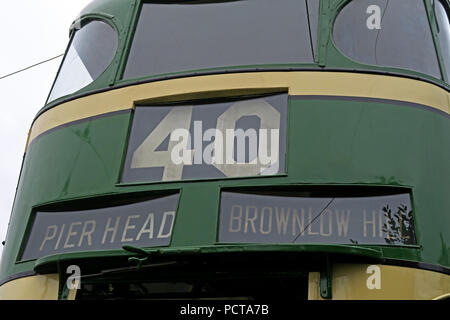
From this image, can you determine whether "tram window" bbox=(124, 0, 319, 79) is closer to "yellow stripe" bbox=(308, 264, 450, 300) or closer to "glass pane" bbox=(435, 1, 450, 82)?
"glass pane" bbox=(435, 1, 450, 82)

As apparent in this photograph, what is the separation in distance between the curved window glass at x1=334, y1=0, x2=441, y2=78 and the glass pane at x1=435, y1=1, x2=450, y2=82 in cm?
22

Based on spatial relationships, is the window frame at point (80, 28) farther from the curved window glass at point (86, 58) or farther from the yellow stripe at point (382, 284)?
the yellow stripe at point (382, 284)

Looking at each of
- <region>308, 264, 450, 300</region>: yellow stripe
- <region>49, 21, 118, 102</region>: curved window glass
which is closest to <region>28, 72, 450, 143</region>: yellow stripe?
<region>49, 21, 118, 102</region>: curved window glass

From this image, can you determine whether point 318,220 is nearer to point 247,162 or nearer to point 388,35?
point 247,162

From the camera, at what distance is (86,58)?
7719 mm

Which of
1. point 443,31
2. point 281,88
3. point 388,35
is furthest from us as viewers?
point 443,31

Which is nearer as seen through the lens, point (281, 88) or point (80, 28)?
point (281, 88)

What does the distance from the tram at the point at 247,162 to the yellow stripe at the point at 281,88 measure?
1cm

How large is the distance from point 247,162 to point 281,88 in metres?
0.72

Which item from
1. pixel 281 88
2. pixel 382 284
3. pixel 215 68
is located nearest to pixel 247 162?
pixel 281 88

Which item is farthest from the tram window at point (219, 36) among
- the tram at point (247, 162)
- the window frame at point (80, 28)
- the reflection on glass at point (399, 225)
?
the reflection on glass at point (399, 225)

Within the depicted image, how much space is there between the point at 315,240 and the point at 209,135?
4.32 ft

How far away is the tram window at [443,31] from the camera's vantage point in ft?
23.3
